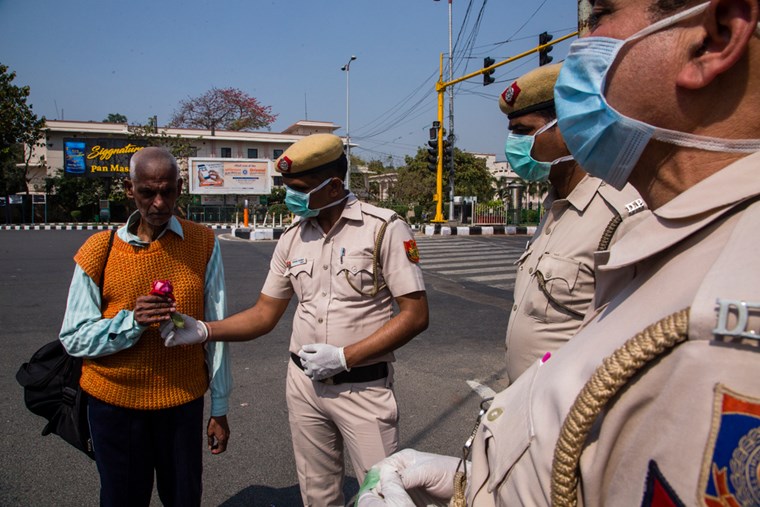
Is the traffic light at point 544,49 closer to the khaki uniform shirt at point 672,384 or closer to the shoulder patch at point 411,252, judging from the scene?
the shoulder patch at point 411,252

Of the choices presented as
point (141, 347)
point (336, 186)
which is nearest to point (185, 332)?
point (141, 347)

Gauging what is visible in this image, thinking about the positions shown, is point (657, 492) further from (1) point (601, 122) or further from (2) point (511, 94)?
(2) point (511, 94)

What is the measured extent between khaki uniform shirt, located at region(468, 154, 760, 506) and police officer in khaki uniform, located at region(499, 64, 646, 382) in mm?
1092

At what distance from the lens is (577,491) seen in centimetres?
79

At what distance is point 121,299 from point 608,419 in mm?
2116

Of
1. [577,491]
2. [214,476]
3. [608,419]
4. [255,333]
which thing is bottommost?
[214,476]

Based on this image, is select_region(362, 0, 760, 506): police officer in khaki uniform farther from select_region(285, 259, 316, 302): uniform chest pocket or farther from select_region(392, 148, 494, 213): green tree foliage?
select_region(392, 148, 494, 213): green tree foliage

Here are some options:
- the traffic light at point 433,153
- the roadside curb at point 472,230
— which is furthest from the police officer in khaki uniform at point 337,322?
the roadside curb at point 472,230

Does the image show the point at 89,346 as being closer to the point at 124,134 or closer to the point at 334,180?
the point at 334,180

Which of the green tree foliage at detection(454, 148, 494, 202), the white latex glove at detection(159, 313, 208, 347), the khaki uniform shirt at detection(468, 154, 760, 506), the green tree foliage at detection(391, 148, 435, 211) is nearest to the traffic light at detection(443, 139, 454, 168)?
the green tree foliage at detection(391, 148, 435, 211)

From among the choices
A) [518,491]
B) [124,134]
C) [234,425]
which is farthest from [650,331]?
[124,134]

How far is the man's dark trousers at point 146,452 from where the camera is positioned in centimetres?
229

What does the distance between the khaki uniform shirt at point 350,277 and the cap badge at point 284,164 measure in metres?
0.34

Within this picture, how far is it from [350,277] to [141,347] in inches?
37.1
